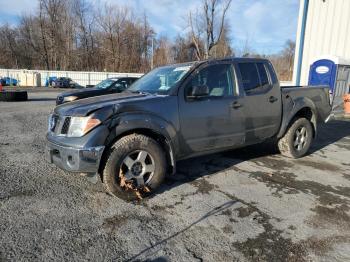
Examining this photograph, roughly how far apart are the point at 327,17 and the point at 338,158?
9.72m

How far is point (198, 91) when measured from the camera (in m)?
4.25

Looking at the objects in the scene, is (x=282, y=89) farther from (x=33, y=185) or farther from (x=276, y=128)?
(x=33, y=185)

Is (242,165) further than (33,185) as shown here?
Yes

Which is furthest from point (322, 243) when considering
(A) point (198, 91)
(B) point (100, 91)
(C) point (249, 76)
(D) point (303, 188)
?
(B) point (100, 91)

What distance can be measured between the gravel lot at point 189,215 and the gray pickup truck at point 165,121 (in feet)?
1.49

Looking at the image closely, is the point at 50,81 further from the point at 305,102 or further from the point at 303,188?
the point at 303,188

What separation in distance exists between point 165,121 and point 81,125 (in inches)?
42.9

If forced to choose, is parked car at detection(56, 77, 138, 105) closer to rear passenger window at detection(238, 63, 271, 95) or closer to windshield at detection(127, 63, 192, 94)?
windshield at detection(127, 63, 192, 94)

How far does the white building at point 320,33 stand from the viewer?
1317 centimetres

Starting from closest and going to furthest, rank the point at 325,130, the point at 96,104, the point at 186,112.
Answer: the point at 96,104 → the point at 186,112 → the point at 325,130

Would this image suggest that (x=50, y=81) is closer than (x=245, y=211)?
No

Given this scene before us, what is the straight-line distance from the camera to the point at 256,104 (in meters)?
5.08

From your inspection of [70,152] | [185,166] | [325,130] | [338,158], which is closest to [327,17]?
[325,130]

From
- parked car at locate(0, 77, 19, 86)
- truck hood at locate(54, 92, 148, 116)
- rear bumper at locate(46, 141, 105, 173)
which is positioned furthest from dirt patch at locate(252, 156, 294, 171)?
parked car at locate(0, 77, 19, 86)
